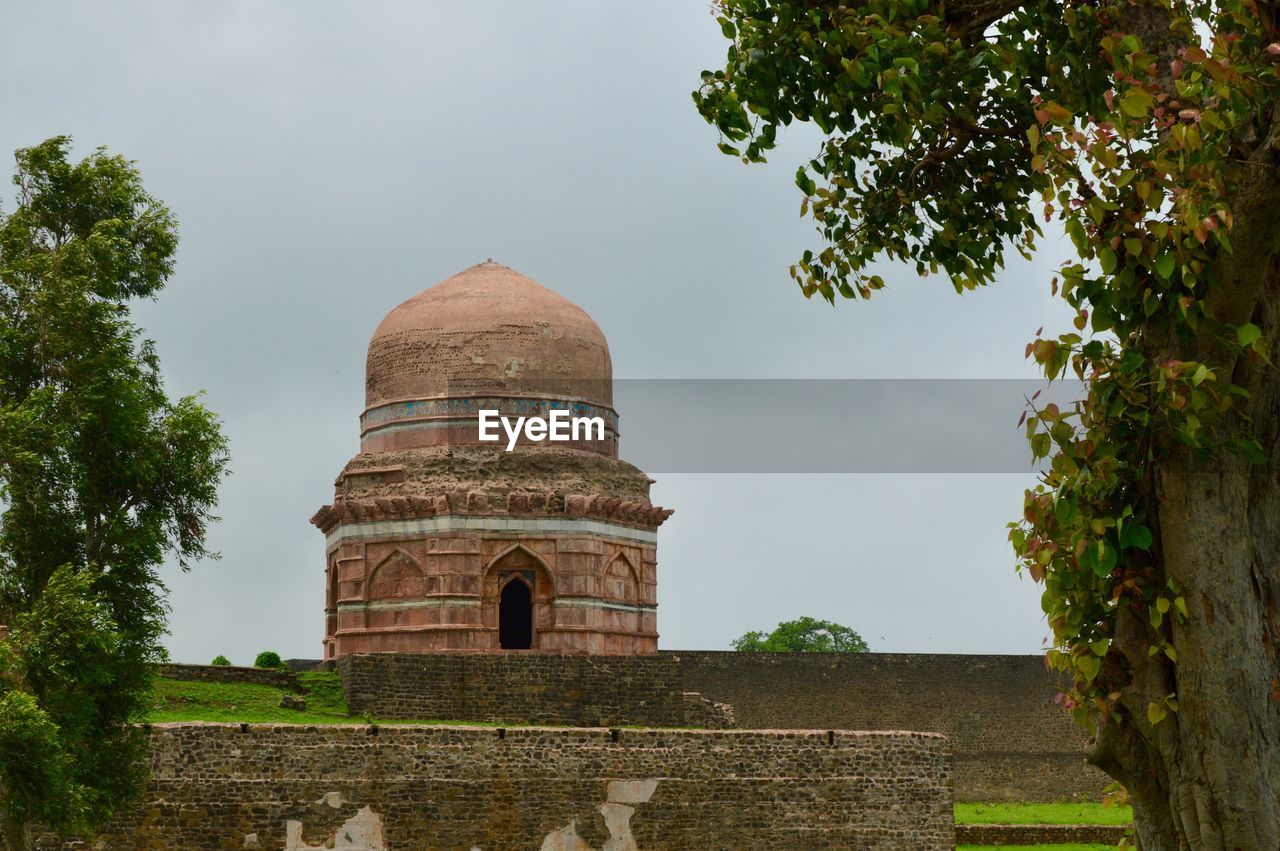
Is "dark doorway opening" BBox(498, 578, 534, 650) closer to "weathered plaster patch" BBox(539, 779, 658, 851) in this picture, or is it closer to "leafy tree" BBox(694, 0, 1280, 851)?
"weathered plaster patch" BBox(539, 779, 658, 851)

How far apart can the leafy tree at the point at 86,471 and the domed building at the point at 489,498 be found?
7.17 metres

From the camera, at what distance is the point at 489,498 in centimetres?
2127

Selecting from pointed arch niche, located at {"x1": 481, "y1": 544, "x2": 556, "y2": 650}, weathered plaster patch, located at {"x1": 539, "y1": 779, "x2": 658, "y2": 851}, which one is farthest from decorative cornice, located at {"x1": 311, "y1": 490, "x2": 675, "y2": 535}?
weathered plaster patch, located at {"x1": 539, "y1": 779, "x2": 658, "y2": 851}

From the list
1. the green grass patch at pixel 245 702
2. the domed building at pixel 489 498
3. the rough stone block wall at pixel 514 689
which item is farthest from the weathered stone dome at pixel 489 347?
the green grass patch at pixel 245 702

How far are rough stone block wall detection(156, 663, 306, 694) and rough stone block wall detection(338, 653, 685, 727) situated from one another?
639 millimetres

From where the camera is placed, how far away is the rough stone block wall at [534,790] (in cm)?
1602

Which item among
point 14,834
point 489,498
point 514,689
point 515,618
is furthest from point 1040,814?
point 14,834

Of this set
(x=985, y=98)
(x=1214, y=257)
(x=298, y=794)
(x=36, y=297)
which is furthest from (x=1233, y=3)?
(x=298, y=794)

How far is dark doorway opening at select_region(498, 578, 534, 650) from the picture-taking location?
22.1m

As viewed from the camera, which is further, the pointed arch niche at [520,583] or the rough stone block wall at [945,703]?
the rough stone block wall at [945,703]

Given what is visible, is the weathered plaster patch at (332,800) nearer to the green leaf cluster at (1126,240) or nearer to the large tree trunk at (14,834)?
the large tree trunk at (14,834)

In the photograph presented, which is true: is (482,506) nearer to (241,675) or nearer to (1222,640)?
(241,675)

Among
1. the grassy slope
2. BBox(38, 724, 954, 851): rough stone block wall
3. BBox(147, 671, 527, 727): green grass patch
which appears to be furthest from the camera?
the grassy slope

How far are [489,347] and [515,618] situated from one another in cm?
381
